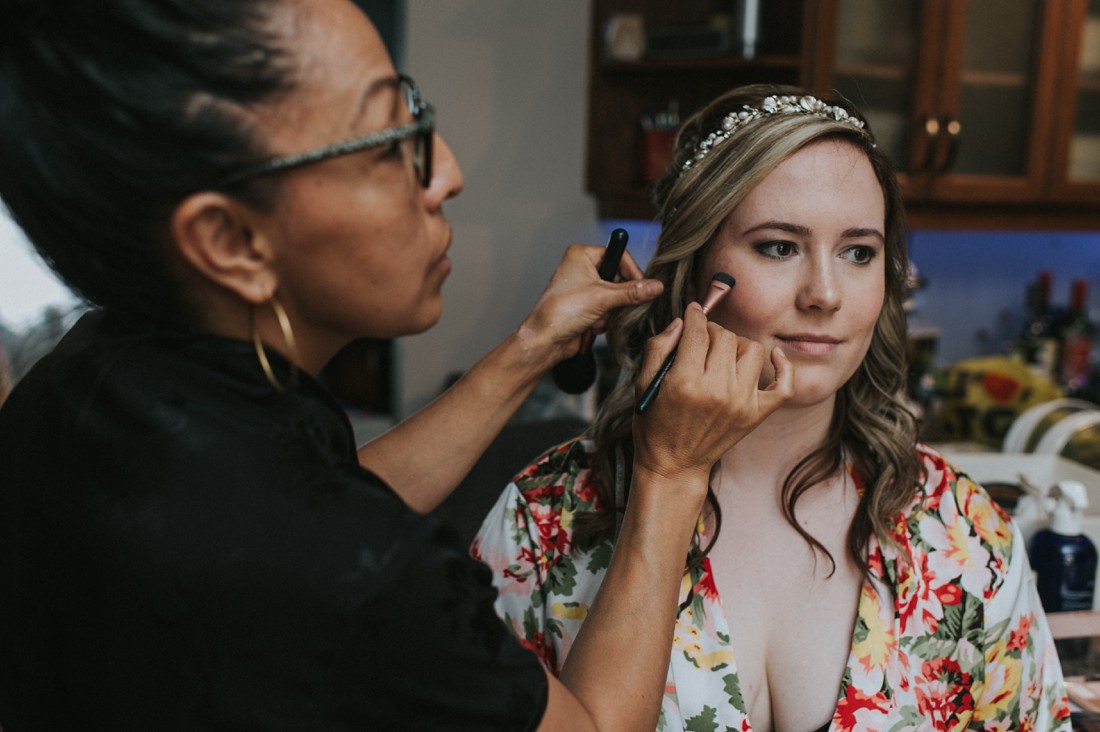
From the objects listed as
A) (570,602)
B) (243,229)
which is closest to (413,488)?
(570,602)

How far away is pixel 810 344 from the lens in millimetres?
1256

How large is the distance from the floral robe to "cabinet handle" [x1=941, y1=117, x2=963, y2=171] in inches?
72.0

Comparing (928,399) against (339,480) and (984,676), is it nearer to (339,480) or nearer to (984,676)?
(984,676)

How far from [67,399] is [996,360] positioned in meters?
2.67

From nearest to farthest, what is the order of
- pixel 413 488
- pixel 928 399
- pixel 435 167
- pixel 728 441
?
pixel 435 167
pixel 728 441
pixel 413 488
pixel 928 399

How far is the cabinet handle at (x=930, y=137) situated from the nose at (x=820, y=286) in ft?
6.15

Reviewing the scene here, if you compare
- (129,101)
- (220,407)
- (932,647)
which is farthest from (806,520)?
(129,101)

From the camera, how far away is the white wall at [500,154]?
113 inches

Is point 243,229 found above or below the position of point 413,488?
above

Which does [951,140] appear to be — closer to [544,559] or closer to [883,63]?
[883,63]

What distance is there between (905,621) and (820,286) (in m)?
0.44

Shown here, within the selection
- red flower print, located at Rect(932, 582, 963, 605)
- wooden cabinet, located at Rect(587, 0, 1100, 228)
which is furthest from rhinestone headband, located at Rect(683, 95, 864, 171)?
wooden cabinet, located at Rect(587, 0, 1100, 228)

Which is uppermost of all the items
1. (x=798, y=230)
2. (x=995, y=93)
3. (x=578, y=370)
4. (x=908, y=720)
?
(x=995, y=93)

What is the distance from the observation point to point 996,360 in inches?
112
